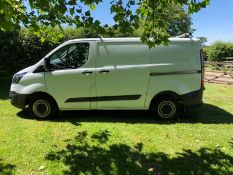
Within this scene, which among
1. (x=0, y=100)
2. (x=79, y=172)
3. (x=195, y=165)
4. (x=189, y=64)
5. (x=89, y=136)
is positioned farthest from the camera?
(x=0, y=100)

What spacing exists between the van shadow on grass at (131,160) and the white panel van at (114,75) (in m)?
2.18

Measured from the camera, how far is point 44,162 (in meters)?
6.91

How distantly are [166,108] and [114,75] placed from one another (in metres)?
1.60

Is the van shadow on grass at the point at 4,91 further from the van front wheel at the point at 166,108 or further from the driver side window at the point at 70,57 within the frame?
the van front wheel at the point at 166,108

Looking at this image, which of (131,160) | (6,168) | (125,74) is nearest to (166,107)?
(125,74)

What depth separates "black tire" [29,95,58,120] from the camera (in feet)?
33.6

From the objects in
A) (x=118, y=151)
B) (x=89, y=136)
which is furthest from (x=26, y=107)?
(x=118, y=151)

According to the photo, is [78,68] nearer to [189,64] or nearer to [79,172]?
[189,64]

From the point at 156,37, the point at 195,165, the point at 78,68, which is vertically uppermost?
the point at 156,37

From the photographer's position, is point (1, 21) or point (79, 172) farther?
point (79, 172)

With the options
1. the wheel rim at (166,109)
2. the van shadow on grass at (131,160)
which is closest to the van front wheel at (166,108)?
the wheel rim at (166,109)

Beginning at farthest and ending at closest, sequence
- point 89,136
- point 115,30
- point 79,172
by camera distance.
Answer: point 89,136
point 115,30
point 79,172

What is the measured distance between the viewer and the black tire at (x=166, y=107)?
10289 mm

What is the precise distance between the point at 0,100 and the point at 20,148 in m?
5.57
